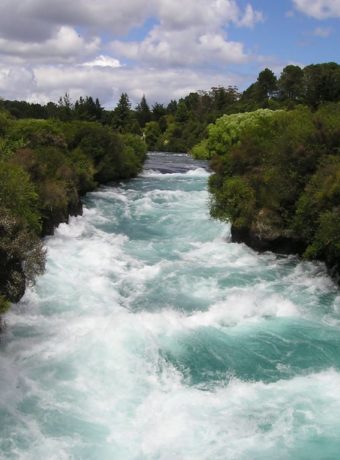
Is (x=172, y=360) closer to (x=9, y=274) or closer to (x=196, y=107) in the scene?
(x=9, y=274)

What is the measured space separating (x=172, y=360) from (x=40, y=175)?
1594 centimetres

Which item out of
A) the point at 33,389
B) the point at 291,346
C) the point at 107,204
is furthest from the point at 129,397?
the point at 107,204

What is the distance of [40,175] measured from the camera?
2609 centimetres

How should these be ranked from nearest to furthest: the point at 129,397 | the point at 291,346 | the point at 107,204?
the point at 129,397, the point at 291,346, the point at 107,204

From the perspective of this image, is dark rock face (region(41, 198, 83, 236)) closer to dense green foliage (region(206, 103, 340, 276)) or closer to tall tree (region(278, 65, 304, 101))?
dense green foliage (region(206, 103, 340, 276))

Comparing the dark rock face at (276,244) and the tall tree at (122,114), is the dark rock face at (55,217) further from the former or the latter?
the tall tree at (122,114)

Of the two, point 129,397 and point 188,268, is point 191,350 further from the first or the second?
point 188,268

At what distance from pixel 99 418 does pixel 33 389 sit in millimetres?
1828

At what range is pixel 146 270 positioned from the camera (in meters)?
20.7

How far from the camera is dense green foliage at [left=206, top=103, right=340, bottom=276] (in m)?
19.2

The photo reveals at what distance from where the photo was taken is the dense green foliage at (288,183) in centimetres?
1922

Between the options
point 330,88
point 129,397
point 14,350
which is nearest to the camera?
point 129,397

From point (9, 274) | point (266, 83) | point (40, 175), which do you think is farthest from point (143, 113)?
point (9, 274)

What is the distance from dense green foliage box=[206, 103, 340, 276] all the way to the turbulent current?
1499 mm
